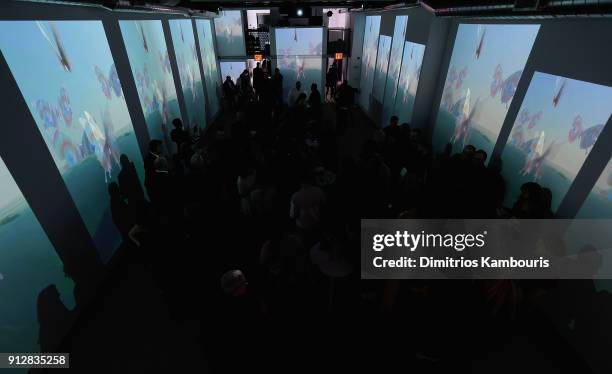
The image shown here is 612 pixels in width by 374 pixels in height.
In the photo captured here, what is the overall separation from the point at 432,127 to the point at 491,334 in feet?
16.2

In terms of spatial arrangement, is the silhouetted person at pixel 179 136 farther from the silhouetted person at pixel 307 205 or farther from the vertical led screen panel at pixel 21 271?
the silhouetted person at pixel 307 205

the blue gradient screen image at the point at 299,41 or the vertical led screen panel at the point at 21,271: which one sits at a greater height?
the blue gradient screen image at the point at 299,41

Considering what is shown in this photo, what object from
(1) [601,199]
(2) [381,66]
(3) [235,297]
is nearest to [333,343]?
(3) [235,297]

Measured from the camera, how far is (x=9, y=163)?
292 cm

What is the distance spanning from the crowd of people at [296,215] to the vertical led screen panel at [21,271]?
2.90 feet

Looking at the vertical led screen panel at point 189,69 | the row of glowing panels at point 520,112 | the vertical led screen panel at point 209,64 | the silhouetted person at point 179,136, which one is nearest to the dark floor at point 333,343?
the row of glowing panels at point 520,112

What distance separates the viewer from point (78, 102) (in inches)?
156

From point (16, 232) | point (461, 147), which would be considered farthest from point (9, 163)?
point (461, 147)

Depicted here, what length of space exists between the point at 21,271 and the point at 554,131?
634cm

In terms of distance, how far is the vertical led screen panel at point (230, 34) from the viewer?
12452 millimetres

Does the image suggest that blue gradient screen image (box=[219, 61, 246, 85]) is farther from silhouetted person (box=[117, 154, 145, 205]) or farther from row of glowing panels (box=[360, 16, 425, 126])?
silhouetted person (box=[117, 154, 145, 205])

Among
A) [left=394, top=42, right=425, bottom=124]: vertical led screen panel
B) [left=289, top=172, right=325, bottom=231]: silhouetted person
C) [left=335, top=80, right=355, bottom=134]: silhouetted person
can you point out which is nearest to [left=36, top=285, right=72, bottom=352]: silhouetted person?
[left=289, top=172, right=325, bottom=231]: silhouetted person

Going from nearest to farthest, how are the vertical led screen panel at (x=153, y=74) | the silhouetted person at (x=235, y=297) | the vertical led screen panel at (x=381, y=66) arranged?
the silhouetted person at (x=235, y=297) → the vertical led screen panel at (x=153, y=74) → the vertical led screen panel at (x=381, y=66)

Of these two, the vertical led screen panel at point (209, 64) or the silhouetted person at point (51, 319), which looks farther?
the vertical led screen panel at point (209, 64)
